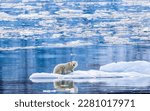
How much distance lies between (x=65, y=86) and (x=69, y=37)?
0.35 meters

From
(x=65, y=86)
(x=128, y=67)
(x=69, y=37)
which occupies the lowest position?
(x=65, y=86)

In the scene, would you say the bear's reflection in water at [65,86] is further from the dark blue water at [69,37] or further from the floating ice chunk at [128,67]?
the floating ice chunk at [128,67]

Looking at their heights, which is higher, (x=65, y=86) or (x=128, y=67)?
(x=128, y=67)

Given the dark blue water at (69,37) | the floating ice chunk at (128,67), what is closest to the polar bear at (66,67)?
the dark blue water at (69,37)

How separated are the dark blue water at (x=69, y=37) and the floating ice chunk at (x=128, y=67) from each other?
1.2 inches

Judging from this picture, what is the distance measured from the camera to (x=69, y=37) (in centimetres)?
301

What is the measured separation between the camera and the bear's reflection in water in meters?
3.03

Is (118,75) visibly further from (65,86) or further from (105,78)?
(65,86)

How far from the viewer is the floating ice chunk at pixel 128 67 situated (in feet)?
9.80

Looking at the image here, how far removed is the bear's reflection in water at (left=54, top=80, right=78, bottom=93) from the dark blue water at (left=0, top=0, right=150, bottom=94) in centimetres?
3

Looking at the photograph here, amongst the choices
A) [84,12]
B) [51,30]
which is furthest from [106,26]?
[51,30]

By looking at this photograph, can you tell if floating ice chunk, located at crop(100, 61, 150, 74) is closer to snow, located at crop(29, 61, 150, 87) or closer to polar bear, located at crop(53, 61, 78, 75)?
snow, located at crop(29, 61, 150, 87)

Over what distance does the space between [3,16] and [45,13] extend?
11.8 inches

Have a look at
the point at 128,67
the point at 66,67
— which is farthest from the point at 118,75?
the point at 66,67
